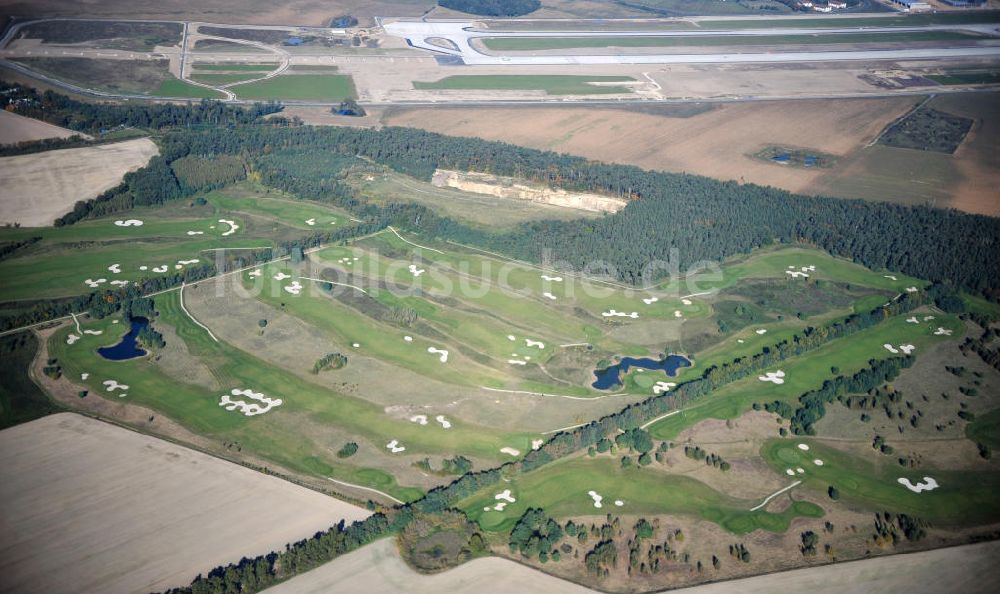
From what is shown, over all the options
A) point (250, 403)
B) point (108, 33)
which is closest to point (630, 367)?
point (250, 403)

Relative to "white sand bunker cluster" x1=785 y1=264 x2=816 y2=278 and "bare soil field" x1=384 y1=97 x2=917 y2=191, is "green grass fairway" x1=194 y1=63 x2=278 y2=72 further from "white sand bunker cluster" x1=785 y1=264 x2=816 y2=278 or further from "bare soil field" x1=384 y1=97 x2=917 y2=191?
"white sand bunker cluster" x1=785 y1=264 x2=816 y2=278

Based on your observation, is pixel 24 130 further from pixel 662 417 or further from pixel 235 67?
pixel 662 417

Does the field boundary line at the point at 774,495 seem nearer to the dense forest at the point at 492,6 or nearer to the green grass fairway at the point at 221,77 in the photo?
the green grass fairway at the point at 221,77

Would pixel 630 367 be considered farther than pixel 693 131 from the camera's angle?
No

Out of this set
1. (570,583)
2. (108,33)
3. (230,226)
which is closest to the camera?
(570,583)

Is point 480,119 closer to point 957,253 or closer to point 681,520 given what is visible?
point 957,253

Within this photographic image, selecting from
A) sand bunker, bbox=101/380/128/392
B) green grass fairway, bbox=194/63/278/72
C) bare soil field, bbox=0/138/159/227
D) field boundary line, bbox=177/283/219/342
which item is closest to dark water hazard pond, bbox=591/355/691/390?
field boundary line, bbox=177/283/219/342

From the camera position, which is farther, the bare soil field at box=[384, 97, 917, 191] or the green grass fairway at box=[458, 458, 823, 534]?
the bare soil field at box=[384, 97, 917, 191]

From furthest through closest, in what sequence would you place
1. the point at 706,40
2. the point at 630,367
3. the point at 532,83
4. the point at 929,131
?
the point at 706,40
the point at 532,83
the point at 929,131
the point at 630,367
